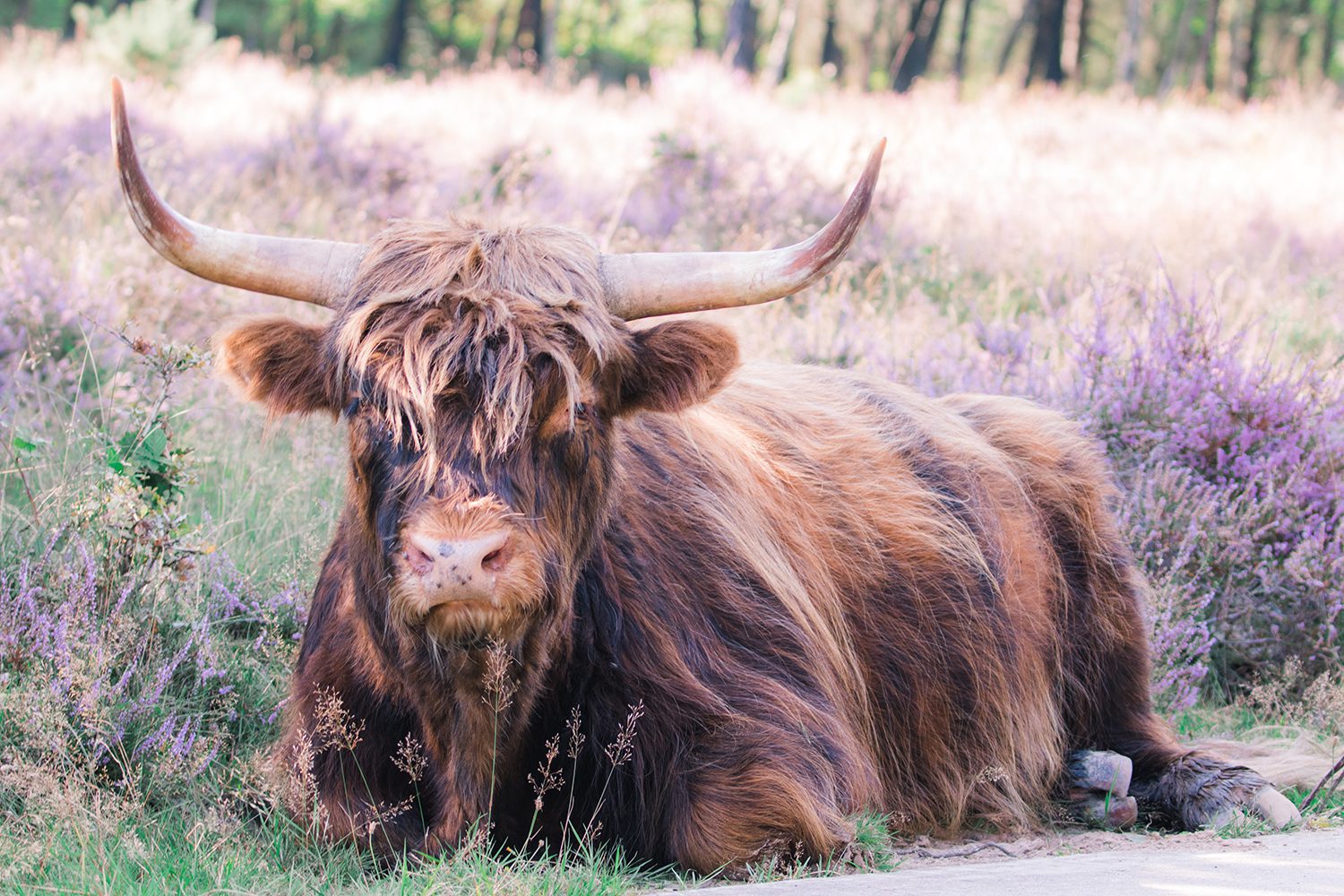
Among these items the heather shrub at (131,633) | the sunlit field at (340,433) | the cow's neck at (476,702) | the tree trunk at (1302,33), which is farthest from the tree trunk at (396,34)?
the cow's neck at (476,702)

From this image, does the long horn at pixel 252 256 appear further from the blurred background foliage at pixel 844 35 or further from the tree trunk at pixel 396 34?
the tree trunk at pixel 396 34

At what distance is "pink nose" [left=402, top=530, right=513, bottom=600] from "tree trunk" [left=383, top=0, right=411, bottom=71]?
35.3 meters

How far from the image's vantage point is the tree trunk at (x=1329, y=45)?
3769 centimetres

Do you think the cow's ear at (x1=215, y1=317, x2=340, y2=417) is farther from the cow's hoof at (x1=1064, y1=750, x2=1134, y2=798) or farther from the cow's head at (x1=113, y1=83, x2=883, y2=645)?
the cow's hoof at (x1=1064, y1=750, x2=1134, y2=798)

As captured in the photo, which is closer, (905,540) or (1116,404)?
(905,540)

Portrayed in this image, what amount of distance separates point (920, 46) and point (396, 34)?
1352 centimetres

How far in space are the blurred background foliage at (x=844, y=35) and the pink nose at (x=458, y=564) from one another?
23161mm

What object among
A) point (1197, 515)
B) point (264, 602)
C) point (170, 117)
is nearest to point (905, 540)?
point (1197, 515)

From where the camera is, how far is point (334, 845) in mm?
3398

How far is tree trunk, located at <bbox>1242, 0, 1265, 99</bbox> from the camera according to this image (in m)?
36.3

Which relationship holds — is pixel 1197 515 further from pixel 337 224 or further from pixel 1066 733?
pixel 337 224

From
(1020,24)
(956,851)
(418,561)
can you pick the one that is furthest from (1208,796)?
(1020,24)

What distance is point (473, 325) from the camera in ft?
9.95

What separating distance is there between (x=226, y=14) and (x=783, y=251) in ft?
133
